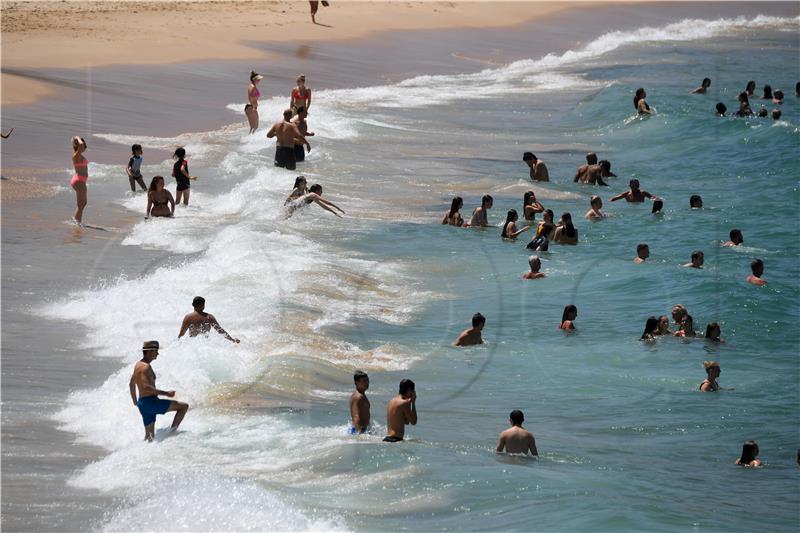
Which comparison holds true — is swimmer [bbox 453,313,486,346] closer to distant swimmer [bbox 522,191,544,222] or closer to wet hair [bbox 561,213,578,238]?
wet hair [bbox 561,213,578,238]

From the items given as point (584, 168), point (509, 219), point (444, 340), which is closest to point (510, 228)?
point (509, 219)

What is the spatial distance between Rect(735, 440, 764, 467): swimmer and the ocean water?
0.14 m

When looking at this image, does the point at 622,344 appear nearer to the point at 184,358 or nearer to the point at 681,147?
the point at 184,358

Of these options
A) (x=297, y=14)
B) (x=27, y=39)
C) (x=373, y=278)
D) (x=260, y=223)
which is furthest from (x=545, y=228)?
(x=297, y=14)

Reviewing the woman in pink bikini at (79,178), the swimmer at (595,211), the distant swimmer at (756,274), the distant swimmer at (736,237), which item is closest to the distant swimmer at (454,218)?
the swimmer at (595,211)

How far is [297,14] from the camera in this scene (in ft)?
149

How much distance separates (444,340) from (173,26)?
88.2 ft

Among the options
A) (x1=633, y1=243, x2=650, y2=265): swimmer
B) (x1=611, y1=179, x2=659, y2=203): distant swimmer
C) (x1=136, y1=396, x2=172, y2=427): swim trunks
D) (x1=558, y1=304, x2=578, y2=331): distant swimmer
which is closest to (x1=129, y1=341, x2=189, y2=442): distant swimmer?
(x1=136, y1=396, x2=172, y2=427): swim trunks

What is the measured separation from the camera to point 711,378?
1448cm

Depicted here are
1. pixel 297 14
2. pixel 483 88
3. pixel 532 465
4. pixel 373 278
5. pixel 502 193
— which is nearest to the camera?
pixel 532 465

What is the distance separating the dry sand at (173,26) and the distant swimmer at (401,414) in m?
18.9

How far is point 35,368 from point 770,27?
47.4 meters

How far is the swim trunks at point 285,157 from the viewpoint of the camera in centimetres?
2498

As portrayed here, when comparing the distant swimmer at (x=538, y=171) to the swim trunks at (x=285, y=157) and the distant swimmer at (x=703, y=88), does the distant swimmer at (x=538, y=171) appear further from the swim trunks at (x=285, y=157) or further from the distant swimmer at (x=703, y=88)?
the distant swimmer at (x=703, y=88)
